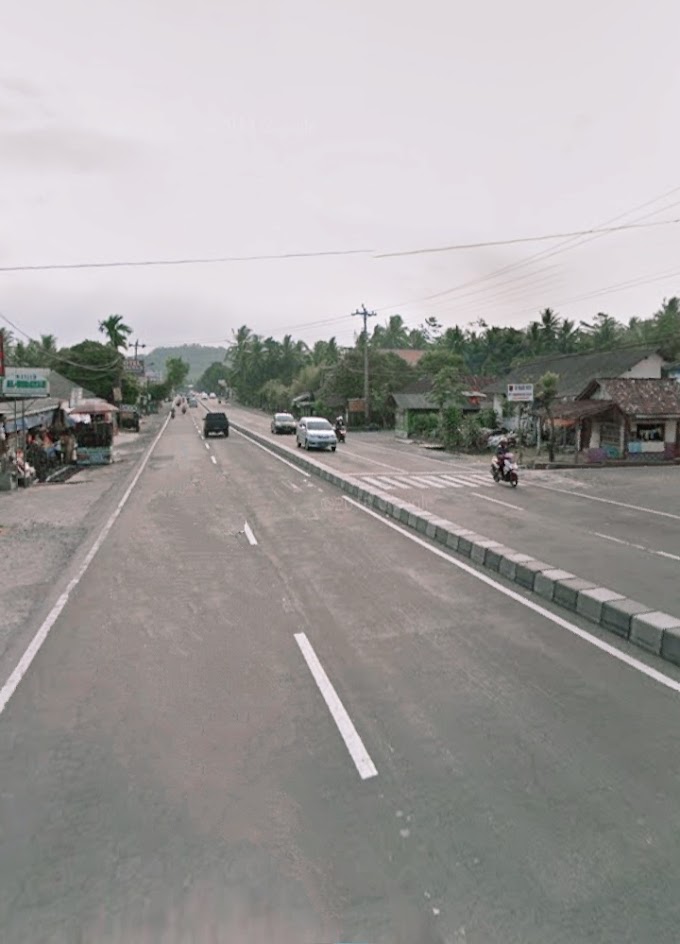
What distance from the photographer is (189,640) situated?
7.12m

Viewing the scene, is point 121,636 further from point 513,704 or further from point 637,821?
point 637,821

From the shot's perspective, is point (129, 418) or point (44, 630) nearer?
point (44, 630)

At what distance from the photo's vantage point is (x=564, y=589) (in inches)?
331

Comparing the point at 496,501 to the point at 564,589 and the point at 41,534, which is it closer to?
the point at 564,589

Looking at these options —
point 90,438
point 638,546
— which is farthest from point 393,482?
point 90,438

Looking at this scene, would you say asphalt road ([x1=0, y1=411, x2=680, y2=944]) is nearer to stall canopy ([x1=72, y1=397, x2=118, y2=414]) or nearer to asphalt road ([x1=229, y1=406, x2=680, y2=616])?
asphalt road ([x1=229, y1=406, x2=680, y2=616])

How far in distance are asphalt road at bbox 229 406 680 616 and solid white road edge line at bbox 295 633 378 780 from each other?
16.5 ft

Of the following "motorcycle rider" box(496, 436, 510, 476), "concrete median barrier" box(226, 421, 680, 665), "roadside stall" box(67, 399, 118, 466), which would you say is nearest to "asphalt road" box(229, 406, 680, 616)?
"motorcycle rider" box(496, 436, 510, 476)

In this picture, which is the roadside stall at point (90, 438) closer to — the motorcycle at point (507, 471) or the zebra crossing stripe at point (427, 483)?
the zebra crossing stripe at point (427, 483)

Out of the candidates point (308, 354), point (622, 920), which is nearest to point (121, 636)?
point (622, 920)

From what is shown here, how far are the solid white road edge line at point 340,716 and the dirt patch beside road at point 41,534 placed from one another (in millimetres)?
3505

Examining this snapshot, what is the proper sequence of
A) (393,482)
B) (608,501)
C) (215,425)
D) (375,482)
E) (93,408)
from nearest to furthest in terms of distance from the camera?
(608,501) → (375,482) → (393,482) → (93,408) → (215,425)

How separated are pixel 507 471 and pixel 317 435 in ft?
48.1

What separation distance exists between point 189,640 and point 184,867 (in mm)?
3686
